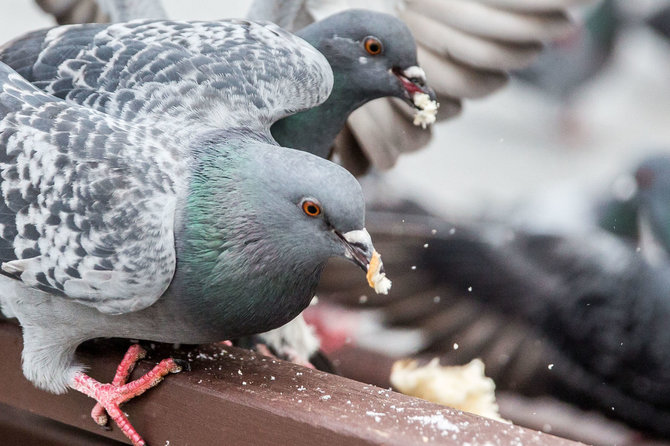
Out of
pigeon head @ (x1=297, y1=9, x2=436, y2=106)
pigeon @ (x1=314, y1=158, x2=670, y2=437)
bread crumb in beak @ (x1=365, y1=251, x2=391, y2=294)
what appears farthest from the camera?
pigeon @ (x1=314, y1=158, x2=670, y2=437)

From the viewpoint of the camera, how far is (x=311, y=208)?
1299mm

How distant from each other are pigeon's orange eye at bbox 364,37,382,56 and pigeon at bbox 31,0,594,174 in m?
0.41

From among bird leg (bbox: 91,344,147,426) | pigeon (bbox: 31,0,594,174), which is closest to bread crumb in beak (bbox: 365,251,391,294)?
bird leg (bbox: 91,344,147,426)

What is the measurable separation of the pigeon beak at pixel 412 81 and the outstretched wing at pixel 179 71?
30cm

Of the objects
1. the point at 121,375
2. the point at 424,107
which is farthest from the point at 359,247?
the point at 424,107

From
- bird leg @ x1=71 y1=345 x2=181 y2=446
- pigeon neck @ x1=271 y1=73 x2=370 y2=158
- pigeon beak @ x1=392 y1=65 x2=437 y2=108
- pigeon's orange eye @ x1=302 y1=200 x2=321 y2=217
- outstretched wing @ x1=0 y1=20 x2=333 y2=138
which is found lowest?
bird leg @ x1=71 y1=345 x2=181 y2=446

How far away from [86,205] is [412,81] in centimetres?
89

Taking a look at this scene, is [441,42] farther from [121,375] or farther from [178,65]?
[121,375]

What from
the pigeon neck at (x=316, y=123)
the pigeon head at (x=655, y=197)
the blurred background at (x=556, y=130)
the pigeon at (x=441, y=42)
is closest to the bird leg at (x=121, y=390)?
the pigeon neck at (x=316, y=123)

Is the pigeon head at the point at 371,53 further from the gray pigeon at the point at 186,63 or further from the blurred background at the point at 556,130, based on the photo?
the blurred background at the point at 556,130

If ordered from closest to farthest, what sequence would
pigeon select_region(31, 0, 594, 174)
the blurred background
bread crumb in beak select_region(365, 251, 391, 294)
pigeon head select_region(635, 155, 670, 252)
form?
1. bread crumb in beak select_region(365, 251, 391, 294)
2. pigeon select_region(31, 0, 594, 174)
3. pigeon head select_region(635, 155, 670, 252)
4. the blurred background

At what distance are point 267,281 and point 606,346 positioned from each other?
158 cm

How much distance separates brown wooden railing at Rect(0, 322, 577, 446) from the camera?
1296 mm

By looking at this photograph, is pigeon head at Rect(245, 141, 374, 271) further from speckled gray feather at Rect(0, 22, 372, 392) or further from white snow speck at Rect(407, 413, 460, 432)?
white snow speck at Rect(407, 413, 460, 432)
